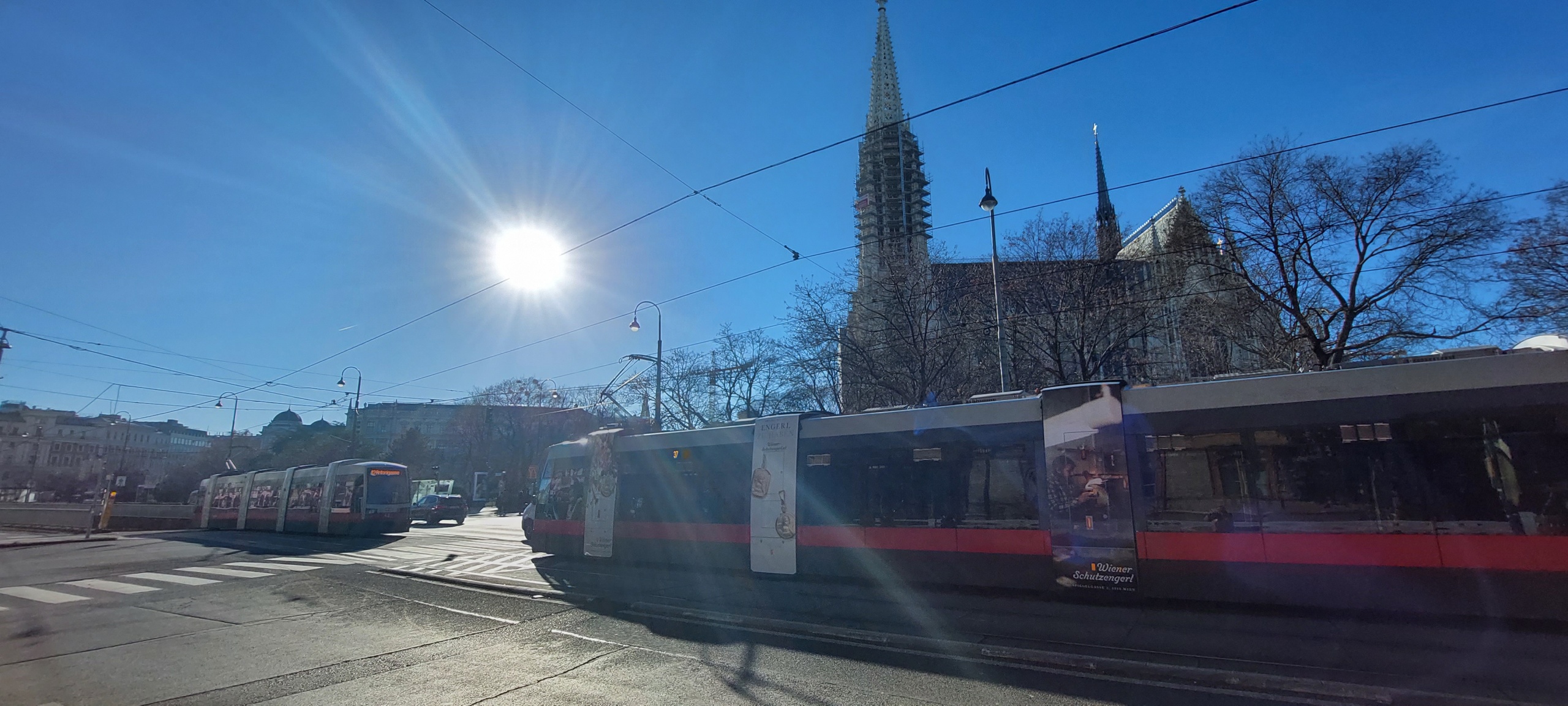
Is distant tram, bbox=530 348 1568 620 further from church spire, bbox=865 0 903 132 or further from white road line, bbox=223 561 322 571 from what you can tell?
church spire, bbox=865 0 903 132

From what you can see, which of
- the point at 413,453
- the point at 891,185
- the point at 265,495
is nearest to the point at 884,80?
the point at 891,185

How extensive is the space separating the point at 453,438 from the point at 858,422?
7473 cm

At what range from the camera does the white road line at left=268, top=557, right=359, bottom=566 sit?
17.8 meters

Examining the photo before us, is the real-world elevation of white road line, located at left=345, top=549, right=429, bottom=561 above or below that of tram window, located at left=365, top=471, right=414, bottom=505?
below

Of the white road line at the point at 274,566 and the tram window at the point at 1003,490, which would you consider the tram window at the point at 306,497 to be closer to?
the white road line at the point at 274,566

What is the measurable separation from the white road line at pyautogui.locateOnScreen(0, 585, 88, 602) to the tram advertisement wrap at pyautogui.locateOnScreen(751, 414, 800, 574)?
1198cm

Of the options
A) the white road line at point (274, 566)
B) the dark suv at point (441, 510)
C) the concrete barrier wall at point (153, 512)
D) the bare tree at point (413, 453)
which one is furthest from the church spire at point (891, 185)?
the white road line at point (274, 566)

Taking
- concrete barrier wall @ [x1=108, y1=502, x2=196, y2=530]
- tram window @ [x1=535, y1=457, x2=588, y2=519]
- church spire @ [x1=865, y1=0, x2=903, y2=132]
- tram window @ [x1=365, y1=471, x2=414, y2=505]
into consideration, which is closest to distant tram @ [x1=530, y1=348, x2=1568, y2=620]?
tram window @ [x1=535, y1=457, x2=588, y2=519]

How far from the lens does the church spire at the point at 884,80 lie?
4781 inches

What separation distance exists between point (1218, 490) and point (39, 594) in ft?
66.7

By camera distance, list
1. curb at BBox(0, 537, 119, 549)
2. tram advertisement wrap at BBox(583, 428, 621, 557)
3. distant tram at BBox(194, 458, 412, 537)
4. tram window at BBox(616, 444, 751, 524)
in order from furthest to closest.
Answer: distant tram at BBox(194, 458, 412, 537), curb at BBox(0, 537, 119, 549), tram advertisement wrap at BBox(583, 428, 621, 557), tram window at BBox(616, 444, 751, 524)

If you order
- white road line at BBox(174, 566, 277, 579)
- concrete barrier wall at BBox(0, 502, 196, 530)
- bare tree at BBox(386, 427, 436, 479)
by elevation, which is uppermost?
bare tree at BBox(386, 427, 436, 479)

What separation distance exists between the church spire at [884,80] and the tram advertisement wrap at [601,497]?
112 m

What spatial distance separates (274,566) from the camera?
17.4m
